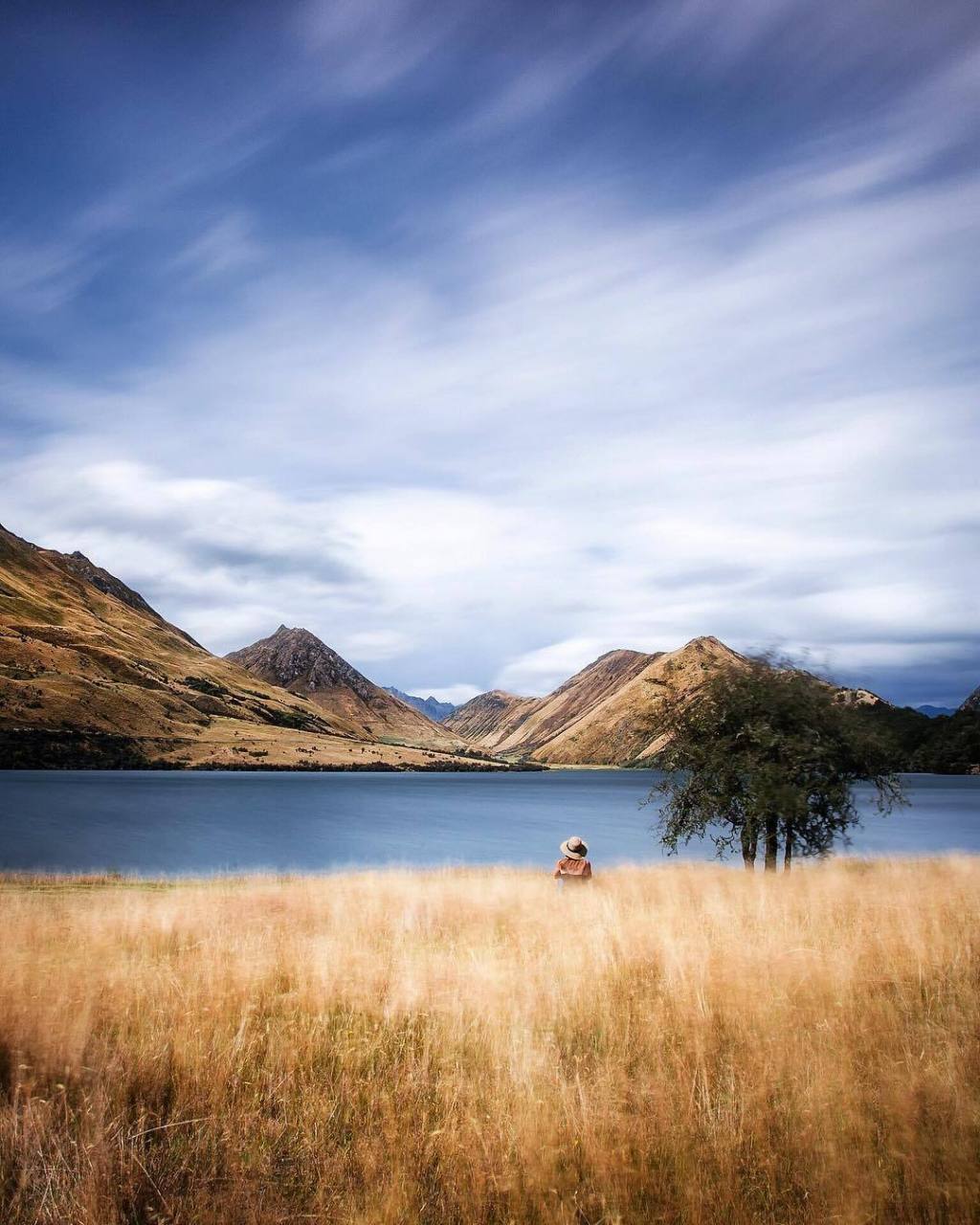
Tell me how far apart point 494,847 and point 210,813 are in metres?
37.8

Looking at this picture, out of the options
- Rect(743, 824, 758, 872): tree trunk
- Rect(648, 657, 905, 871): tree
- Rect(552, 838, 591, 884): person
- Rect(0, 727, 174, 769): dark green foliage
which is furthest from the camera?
Rect(0, 727, 174, 769): dark green foliage

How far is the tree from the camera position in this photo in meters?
23.0

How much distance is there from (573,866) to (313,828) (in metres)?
65.4

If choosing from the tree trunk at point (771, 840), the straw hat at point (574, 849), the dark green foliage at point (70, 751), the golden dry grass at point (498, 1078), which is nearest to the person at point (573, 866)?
the straw hat at point (574, 849)

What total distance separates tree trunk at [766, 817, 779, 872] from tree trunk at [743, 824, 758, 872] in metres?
0.37

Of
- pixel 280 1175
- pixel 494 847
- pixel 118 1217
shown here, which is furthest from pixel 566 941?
pixel 494 847

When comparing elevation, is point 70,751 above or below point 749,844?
below

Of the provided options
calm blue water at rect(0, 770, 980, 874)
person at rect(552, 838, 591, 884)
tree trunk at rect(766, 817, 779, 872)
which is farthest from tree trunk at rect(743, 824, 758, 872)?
calm blue water at rect(0, 770, 980, 874)

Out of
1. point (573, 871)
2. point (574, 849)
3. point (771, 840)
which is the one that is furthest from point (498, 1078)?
point (771, 840)

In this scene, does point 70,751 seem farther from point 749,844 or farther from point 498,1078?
point 498,1078

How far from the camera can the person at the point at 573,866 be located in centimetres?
1900

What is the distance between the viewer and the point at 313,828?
7981 cm

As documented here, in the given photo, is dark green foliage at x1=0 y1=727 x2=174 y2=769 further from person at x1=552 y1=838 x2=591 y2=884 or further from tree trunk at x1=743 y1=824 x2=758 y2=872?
person at x1=552 y1=838 x2=591 y2=884

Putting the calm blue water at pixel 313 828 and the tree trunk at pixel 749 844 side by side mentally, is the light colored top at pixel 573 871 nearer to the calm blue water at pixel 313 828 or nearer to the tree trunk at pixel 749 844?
the tree trunk at pixel 749 844
